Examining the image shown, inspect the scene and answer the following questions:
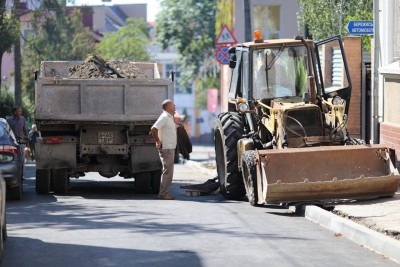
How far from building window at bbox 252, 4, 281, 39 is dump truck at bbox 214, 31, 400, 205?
2290 centimetres

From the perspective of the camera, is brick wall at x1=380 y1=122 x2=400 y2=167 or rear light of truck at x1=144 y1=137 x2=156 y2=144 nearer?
brick wall at x1=380 y1=122 x2=400 y2=167

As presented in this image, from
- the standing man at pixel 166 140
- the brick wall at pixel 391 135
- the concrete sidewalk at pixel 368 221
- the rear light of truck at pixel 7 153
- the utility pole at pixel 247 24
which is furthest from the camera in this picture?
the utility pole at pixel 247 24

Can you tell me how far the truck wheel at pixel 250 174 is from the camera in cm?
1658

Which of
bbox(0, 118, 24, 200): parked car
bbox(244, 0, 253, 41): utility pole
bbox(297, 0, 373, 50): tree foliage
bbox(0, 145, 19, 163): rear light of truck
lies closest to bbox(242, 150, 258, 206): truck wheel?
bbox(0, 118, 24, 200): parked car

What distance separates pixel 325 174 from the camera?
16047mm

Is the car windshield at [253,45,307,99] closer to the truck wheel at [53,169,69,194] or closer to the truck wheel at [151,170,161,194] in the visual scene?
the truck wheel at [151,170,161,194]

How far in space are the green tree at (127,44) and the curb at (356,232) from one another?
61847 millimetres

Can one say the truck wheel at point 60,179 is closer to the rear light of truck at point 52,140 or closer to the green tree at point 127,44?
the rear light of truck at point 52,140

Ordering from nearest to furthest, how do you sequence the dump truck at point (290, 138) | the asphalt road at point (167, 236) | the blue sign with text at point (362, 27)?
the asphalt road at point (167, 236), the dump truck at point (290, 138), the blue sign with text at point (362, 27)

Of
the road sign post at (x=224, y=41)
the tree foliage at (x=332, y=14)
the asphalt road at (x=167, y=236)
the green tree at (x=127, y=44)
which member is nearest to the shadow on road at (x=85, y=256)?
the asphalt road at (x=167, y=236)

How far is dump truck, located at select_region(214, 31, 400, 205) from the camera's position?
52.3ft

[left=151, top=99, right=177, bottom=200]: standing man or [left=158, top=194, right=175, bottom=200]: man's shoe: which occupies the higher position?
[left=151, top=99, right=177, bottom=200]: standing man

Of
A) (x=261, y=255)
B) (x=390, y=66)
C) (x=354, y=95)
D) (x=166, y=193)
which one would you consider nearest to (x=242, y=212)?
(x=166, y=193)

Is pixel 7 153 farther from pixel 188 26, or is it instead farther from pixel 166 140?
pixel 188 26
